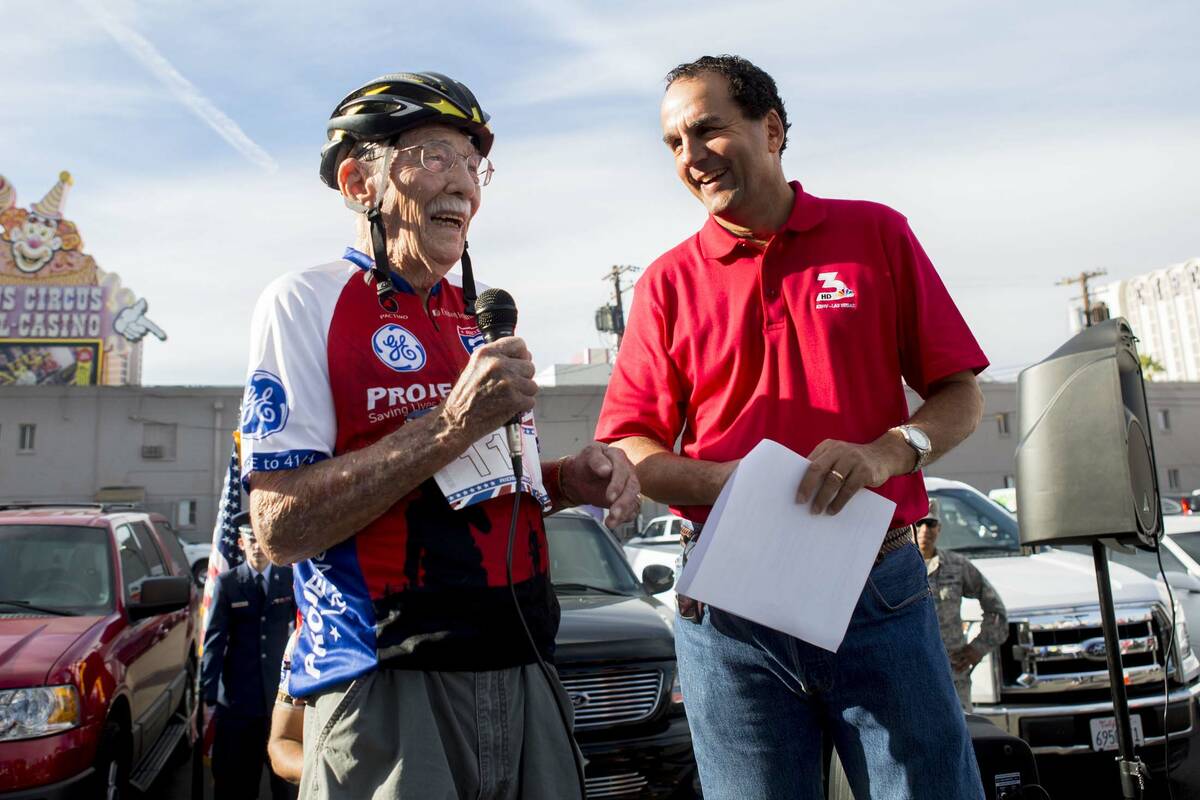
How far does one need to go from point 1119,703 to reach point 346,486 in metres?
2.66

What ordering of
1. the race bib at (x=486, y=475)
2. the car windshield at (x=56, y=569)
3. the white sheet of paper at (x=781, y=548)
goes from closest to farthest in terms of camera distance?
the race bib at (x=486, y=475) < the white sheet of paper at (x=781, y=548) < the car windshield at (x=56, y=569)

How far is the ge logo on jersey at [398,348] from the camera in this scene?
184cm

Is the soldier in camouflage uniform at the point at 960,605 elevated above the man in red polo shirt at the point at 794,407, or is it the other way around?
the man in red polo shirt at the point at 794,407

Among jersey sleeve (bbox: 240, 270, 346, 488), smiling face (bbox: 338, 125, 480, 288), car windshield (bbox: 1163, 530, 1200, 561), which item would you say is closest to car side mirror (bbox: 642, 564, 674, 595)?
smiling face (bbox: 338, 125, 480, 288)

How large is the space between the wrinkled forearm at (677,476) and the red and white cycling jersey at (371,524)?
48cm

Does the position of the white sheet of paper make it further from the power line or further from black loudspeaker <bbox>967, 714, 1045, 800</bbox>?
the power line

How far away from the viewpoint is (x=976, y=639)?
582 centimetres

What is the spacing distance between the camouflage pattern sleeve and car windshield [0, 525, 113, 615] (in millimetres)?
5190

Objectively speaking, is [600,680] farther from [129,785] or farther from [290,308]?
[290,308]

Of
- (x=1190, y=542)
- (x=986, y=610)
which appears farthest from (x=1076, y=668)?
(x=1190, y=542)

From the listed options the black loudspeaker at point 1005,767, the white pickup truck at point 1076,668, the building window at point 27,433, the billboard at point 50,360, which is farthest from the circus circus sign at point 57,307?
the black loudspeaker at point 1005,767

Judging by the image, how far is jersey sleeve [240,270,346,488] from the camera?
1691 mm

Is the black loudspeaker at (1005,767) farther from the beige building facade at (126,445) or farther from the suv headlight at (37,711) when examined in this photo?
the beige building facade at (126,445)

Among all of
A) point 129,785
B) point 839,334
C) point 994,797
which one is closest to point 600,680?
point 994,797
